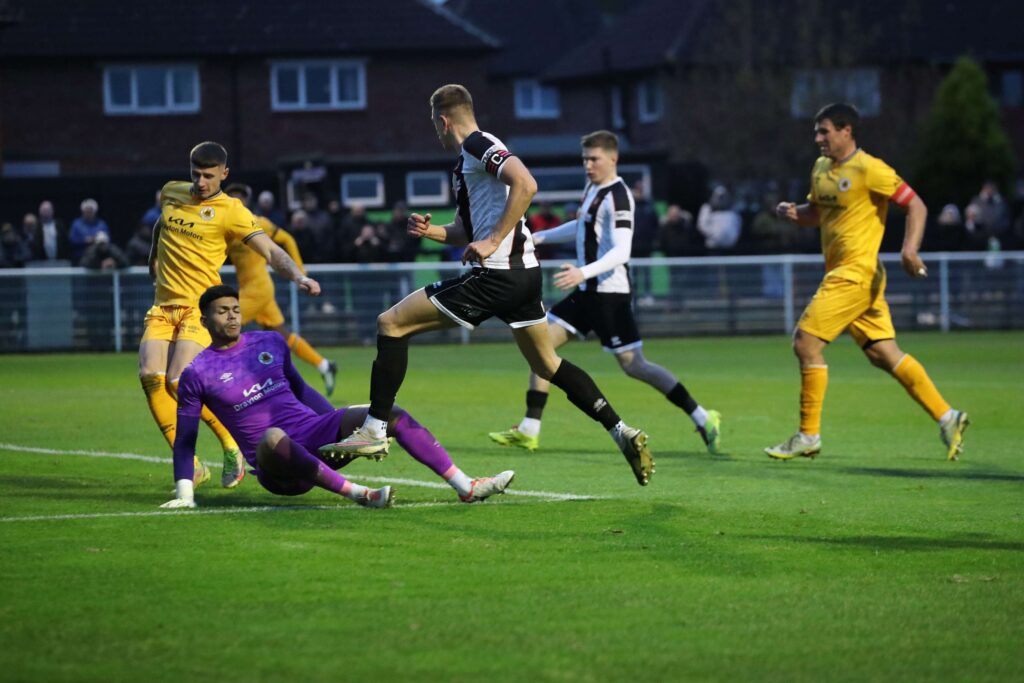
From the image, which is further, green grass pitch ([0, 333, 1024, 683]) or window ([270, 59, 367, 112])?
window ([270, 59, 367, 112])

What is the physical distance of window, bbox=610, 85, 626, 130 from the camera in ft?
218

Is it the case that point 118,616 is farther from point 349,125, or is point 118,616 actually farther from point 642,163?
point 349,125

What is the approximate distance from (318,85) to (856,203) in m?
42.6

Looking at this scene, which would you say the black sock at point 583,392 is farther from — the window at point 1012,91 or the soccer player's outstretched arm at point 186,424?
the window at point 1012,91

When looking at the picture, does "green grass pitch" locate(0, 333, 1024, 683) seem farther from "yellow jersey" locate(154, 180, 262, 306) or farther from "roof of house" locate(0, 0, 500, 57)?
"roof of house" locate(0, 0, 500, 57)

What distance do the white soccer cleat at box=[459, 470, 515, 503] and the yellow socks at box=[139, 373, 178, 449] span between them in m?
2.25

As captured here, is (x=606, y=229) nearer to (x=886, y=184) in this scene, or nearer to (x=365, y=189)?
(x=886, y=184)

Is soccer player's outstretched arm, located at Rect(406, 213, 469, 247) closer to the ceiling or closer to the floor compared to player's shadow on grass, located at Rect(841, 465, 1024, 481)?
closer to the ceiling

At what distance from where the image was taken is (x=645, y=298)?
29.7m

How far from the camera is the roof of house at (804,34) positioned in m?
56.3

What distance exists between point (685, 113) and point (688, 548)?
48847 mm

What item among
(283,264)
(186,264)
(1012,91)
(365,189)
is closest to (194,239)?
(186,264)

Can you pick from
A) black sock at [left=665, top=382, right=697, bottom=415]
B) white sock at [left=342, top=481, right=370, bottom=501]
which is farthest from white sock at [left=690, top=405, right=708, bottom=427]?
white sock at [left=342, top=481, right=370, bottom=501]

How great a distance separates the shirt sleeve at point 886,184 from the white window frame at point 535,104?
62.0 m
